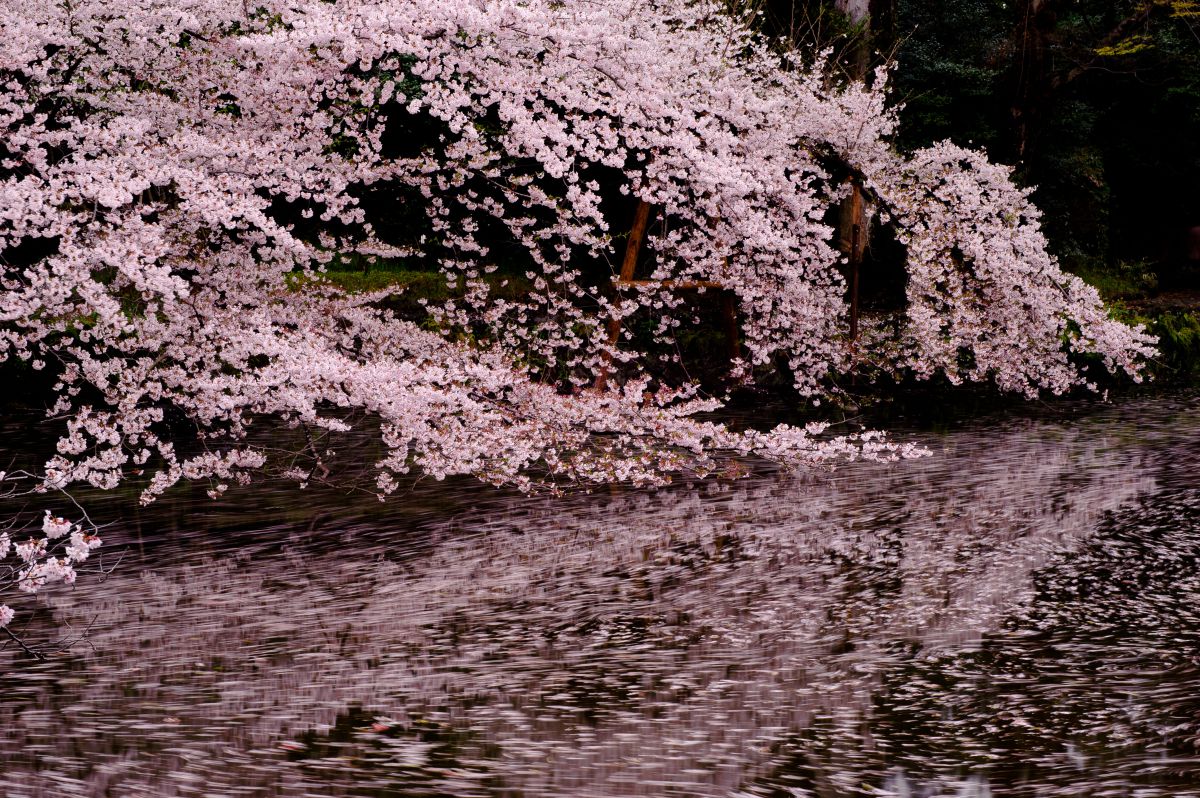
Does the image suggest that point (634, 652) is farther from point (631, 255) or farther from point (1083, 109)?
point (1083, 109)

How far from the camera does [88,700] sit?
7.11m

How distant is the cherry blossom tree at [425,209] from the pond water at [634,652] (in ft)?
3.30

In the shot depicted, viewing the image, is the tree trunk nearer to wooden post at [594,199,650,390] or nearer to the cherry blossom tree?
the cherry blossom tree

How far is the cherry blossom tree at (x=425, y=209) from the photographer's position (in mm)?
10148

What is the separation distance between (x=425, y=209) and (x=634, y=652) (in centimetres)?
785

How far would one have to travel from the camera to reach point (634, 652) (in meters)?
7.86

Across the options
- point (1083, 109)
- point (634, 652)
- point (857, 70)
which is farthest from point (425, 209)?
point (1083, 109)

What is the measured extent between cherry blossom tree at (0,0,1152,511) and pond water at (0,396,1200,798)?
101 centimetres

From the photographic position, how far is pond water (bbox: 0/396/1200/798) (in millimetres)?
6070

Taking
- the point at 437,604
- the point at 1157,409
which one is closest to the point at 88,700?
the point at 437,604

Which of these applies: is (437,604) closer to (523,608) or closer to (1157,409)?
(523,608)

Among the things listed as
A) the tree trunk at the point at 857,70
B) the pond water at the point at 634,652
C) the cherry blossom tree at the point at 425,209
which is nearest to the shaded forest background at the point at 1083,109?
the tree trunk at the point at 857,70

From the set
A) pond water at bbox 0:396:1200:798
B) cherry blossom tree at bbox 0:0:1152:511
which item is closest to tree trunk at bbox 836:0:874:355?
cherry blossom tree at bbox 0:0:1152:511

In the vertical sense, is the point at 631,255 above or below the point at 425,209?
below
